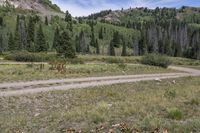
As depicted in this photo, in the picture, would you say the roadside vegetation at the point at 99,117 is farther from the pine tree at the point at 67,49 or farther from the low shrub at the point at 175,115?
the pine tree at the point at 67,49

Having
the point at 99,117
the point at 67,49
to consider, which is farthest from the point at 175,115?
the point at 67,49

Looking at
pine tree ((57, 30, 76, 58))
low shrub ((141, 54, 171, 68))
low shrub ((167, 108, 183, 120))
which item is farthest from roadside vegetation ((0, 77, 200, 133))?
pine tree ((57, 30, 76, 58))

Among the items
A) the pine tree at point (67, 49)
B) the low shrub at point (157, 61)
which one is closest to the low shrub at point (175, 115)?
the low shrub at point (157, 61)

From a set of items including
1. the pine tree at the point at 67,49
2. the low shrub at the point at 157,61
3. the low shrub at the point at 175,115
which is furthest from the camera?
Answer: the pine tree at the point at 67,49

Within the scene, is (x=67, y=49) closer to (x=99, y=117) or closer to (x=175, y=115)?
(x=99, y=117)

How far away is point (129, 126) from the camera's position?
1260 cm

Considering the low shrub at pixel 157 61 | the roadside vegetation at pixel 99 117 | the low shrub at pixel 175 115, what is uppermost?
the low shrub at pixel 175 115

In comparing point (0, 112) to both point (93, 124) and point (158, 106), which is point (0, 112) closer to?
point (93, 124)

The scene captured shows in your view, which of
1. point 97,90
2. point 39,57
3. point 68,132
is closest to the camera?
point 68,132

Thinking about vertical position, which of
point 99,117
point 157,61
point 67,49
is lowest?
point 157,61

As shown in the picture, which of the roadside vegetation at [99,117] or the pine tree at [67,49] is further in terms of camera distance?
the pine tree at [67,49]

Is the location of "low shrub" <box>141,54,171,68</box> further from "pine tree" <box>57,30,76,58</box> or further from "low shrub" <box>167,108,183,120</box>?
"low shrub" <box>167,108,183,120</box>

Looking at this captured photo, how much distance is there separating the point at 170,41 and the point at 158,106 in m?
169

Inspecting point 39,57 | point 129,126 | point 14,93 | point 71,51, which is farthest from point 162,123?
point 71,51
